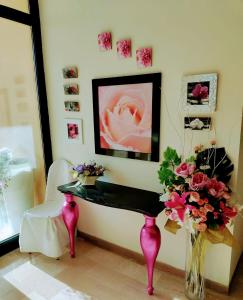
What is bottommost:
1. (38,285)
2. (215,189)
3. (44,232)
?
(38,285)

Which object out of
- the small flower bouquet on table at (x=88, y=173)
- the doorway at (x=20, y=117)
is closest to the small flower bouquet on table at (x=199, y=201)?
the small flower bouquet on table at (x=88, y=173)

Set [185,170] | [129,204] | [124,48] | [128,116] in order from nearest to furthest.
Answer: [185,170]
[129,204]
[124,48]
[128,116]

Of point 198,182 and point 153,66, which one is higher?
point 153,66

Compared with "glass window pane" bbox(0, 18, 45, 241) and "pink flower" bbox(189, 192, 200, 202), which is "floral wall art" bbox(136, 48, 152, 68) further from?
"glass window pane" bbox(0, 18, 45, 241)

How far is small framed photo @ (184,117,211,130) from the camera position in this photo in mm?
1693

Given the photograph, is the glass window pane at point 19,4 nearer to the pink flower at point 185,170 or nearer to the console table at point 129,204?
the console table at point 129,204

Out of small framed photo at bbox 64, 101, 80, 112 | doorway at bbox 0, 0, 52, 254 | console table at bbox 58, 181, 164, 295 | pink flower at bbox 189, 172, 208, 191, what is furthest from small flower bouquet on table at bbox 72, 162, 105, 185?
pink flower at bbox 189, 172, 208, 191

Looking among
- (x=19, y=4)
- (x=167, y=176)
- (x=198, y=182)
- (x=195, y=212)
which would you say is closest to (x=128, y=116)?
(x=167, y=176)

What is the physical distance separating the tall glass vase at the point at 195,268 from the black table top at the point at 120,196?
0.33 m

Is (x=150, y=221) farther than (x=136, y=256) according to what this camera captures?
No

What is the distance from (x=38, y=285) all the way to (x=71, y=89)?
6.11 feet

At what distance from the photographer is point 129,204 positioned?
1.79 meters

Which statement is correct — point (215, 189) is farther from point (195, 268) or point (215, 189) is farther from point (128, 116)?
point (128, 116)

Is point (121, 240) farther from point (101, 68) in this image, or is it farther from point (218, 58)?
point (218, 58)
